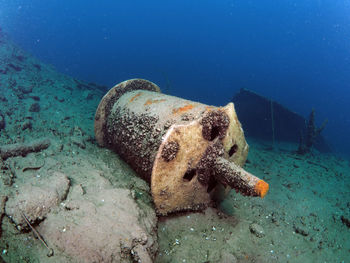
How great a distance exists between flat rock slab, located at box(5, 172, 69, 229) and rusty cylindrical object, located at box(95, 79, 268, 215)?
44.3 inches

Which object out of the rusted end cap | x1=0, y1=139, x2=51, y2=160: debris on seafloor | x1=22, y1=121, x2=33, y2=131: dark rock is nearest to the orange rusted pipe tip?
the rusted end cap

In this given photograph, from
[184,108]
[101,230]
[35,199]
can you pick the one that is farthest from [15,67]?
[101,230]

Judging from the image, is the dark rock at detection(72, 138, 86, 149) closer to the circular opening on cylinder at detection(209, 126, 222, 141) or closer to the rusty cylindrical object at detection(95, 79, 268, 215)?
the rusty cylindrical object at detection(95, 79, 268, 215)

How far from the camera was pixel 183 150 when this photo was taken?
97.8 inches

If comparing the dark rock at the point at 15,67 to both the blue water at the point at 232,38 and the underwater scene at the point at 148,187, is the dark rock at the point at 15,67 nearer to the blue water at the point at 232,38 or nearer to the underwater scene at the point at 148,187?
the underwater scene at the point at 148,187

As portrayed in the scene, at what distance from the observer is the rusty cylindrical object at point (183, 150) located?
2400 millimetres

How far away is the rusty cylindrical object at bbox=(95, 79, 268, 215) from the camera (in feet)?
7.88

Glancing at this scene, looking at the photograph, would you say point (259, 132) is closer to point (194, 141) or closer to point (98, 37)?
point (194, 141)

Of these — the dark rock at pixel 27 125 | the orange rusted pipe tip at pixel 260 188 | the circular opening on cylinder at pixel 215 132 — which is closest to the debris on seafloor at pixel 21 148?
the dark rock at pixel 27 125

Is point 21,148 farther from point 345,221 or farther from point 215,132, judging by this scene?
point 345,221

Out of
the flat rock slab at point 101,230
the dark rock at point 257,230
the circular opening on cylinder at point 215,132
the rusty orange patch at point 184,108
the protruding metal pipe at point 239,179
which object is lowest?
the dark rock at point 257,230

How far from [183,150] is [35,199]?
175cm

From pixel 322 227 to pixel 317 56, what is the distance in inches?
5928

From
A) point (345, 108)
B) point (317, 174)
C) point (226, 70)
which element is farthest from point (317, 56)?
point (317, 174)
